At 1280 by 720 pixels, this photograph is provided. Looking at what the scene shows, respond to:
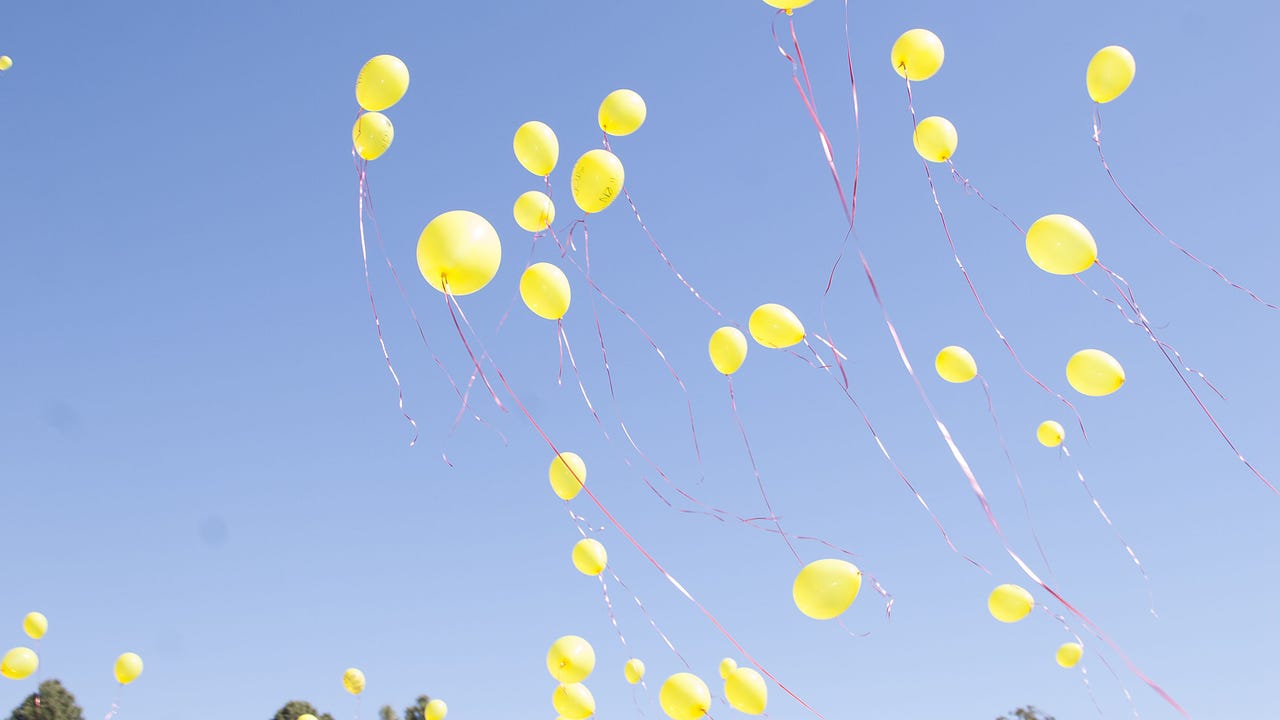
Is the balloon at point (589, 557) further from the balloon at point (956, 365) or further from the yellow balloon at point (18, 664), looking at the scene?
the yellow balloon at point (18, 664)

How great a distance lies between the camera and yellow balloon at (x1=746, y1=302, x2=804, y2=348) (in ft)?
16.5

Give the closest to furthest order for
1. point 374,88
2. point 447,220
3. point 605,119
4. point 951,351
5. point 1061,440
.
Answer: point 447,220, point 374,88, point 605,119, point 951,351, point 1061,440

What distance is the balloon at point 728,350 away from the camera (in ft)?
17.8

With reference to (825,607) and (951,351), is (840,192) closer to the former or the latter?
(825,607)

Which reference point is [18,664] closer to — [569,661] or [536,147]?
[569,661]

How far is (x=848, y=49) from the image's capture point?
418cm

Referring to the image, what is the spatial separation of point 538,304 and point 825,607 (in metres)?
2.07

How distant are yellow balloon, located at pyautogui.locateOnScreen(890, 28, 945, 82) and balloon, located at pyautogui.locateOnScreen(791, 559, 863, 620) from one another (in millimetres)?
2861

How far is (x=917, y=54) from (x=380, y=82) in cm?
303

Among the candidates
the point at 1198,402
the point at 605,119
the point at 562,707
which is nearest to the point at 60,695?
the point at 562,707

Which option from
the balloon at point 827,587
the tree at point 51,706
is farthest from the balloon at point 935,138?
the tree at point 51,706

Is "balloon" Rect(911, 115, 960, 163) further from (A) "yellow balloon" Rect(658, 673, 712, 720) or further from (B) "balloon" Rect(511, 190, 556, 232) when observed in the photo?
(A) "yellow balloon" Rect(658, 673, 712, 720)

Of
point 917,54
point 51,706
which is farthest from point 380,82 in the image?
point 51,706

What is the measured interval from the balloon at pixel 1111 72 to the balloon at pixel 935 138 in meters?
0.87
